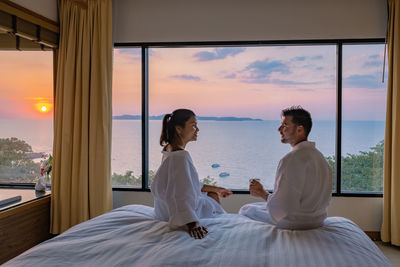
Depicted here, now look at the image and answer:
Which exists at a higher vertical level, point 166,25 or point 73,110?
point 166,25

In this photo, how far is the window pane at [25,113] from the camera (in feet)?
11.5

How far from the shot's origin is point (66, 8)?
369 centimetres

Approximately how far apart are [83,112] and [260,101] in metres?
1.90

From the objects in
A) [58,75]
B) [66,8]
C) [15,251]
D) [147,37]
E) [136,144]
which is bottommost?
[15,251]

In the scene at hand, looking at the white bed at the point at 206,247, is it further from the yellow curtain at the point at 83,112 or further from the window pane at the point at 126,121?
the window pane at the point at 126,121

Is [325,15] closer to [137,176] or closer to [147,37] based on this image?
[147,37]

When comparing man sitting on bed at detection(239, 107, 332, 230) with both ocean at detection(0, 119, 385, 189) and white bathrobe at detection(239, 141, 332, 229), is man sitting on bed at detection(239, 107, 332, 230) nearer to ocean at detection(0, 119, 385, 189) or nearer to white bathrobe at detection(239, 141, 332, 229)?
white bathrobe at detection(239, 141, 332, 229)

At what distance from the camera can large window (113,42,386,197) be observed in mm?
3707

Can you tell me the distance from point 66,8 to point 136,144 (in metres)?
1.63

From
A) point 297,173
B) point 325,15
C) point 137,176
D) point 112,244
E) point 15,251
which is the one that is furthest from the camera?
point 137,176

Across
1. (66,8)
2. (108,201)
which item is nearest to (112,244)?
(108,201)

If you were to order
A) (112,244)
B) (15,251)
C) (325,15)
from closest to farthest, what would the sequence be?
(112,244), (15,251), (325,15)

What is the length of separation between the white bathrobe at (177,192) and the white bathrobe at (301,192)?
49 centimetres

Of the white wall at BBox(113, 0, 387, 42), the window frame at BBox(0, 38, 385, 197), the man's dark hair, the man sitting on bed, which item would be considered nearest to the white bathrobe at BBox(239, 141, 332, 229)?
the man sitting on bed
